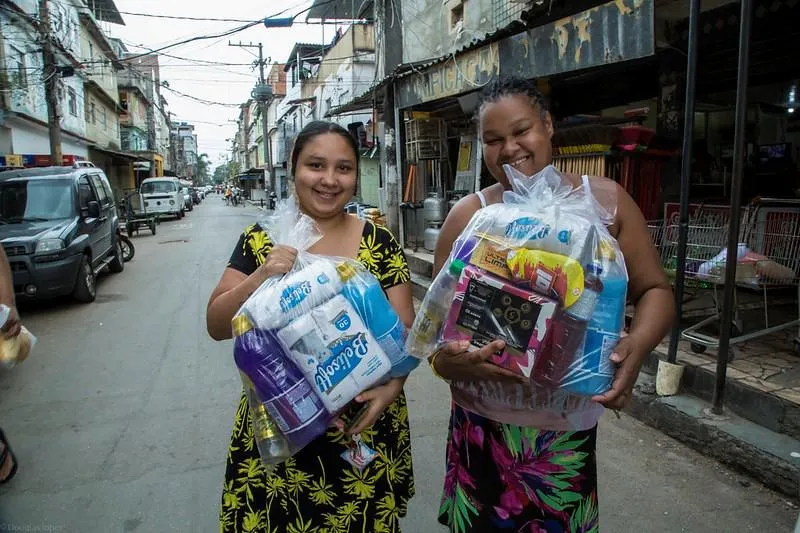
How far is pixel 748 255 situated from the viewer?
12.6 feet

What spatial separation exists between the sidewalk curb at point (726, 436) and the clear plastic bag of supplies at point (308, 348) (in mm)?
2571

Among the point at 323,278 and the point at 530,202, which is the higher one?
the point at 530,202

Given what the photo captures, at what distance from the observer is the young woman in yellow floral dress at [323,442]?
149 centimetres

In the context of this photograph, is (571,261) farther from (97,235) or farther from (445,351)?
(97,235)

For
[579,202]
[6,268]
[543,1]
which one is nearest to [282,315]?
[579,202]

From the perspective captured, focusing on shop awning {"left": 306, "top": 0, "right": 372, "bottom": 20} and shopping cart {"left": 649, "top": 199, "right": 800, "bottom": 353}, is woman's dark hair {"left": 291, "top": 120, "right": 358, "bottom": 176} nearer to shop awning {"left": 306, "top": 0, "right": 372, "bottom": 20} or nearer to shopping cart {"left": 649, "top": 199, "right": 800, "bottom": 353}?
shopping cart {"left": 649, "top": 199, "right": 800, "bottom": 353}

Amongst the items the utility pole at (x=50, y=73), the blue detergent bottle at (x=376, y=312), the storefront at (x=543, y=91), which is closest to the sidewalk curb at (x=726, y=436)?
the storefront at (x=543, y=91)

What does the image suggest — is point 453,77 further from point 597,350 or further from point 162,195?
point 162,195

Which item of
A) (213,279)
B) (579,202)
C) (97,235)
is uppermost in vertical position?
(579,202)

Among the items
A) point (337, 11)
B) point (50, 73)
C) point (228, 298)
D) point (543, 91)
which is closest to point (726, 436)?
point (228, 298)

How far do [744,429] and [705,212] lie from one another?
2.16m

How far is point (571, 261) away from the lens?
1161mm

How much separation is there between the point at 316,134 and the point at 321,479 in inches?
39.0

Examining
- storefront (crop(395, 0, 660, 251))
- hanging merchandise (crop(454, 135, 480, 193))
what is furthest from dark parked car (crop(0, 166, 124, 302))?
hanging merchandise (crop(454, 135, 480, 193))
